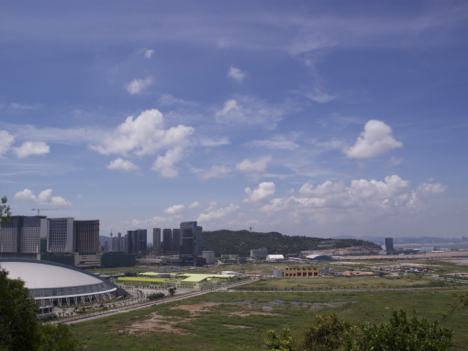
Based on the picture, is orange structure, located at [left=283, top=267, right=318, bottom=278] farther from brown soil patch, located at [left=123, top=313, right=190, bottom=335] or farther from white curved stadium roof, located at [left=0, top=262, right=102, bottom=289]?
brown soil patch, located at [left=123, top=313, right=190, bottom=335]

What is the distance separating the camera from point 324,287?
251 ft

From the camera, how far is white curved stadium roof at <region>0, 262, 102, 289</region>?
58.8m

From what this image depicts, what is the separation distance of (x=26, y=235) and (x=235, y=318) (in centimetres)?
12113

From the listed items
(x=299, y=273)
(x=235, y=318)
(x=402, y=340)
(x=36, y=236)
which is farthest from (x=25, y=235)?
(x=402, y=340)

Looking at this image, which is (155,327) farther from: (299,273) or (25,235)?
(25,235)

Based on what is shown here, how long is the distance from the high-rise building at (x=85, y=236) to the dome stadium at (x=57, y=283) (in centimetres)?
7882

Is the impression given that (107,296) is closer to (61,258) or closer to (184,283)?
(184,283)

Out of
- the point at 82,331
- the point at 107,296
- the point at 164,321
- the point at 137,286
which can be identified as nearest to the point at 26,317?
the point at 82,331

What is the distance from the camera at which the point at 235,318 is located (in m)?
45.8

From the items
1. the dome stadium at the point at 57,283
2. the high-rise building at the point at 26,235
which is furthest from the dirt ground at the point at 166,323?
the high-rise building at the point at 26,235

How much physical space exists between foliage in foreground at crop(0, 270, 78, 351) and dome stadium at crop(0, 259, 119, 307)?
48.7 m

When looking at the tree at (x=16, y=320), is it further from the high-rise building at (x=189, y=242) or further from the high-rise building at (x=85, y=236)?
the high-rise building at (x=189, y=242)

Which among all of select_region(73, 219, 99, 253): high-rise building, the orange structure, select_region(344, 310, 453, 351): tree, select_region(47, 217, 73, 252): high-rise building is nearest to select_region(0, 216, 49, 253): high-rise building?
select_region(47, 217, 73, 252): high-rise building

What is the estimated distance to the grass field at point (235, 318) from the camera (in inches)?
1387
